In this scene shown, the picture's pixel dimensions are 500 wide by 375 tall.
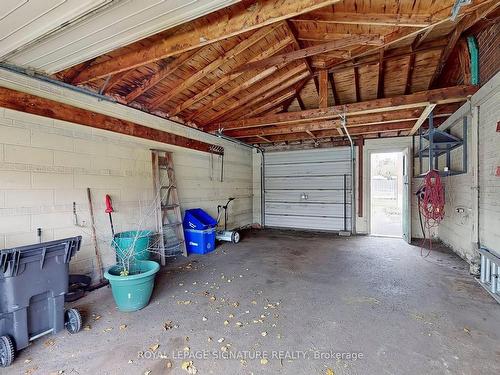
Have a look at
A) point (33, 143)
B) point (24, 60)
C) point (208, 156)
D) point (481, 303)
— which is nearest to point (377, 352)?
point (481, 303)

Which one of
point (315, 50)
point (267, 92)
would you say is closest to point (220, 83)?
point (267, 92)

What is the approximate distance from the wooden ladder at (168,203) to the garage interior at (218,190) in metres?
0.03

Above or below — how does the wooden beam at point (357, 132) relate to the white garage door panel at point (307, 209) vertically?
above

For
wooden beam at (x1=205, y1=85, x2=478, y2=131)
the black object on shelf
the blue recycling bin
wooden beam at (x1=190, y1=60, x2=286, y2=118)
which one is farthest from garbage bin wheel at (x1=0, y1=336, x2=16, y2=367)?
the black object on shelf

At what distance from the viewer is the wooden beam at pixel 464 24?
9.25ft

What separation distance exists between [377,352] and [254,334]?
3.36 ft

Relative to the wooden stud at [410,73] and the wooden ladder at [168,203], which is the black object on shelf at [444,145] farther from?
the wooden ladder at [168,203]

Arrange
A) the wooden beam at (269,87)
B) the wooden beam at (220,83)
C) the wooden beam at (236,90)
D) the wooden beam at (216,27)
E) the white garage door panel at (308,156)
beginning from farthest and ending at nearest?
the white garage door panel at (308,156)
the wooden beam at (269,87)
the wooden beam at (236,90)
the wooden beam at (220,83)
the wooden beam at (216,27)

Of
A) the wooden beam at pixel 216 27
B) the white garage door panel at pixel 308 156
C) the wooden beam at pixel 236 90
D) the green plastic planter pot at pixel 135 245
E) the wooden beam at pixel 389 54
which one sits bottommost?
the green plastic planter pot at pixel 135 245

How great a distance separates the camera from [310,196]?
750 centimetres

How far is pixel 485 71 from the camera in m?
3.48

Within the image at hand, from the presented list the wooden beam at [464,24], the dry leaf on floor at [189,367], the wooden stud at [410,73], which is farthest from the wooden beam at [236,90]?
the dry leaf on floor at [189,367]

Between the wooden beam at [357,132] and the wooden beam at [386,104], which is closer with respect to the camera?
the wooden beam at [386,104]

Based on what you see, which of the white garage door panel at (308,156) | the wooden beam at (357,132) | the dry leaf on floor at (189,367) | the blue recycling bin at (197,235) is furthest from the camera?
the white garage door panel at (308,156)
